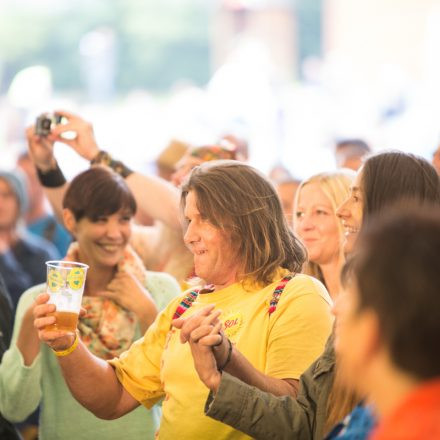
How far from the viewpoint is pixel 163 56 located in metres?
28.9

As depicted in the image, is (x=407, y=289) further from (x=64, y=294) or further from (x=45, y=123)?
(x=45, y=123)

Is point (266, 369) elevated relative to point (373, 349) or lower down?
lower down

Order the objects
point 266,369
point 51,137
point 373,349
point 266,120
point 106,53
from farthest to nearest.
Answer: point 106,53, point 266,120, point 51,137, point 266,369, point 373,349

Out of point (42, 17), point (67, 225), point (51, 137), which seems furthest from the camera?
point (42, 17)

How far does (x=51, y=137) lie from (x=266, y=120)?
40.4ft

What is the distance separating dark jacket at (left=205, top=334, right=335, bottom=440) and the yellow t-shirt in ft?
0.62

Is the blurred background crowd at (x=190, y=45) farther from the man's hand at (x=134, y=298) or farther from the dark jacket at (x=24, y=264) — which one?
the man's hand at (x=134, y=298)

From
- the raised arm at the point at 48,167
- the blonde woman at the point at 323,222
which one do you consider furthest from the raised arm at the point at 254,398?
the raised arm at the point at 48,167

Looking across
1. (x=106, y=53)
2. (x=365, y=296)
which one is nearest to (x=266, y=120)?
(x=106, y=53)

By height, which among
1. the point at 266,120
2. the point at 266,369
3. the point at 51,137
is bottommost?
the point at 266,120

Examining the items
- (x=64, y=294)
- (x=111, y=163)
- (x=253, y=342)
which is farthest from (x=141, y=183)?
(x=253, y=342)

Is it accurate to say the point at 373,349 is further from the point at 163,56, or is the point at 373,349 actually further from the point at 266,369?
the point at 163,56

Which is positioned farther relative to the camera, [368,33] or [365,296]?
[368,33]

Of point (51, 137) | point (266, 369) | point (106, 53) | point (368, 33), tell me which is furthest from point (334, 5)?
point (266, 369)
